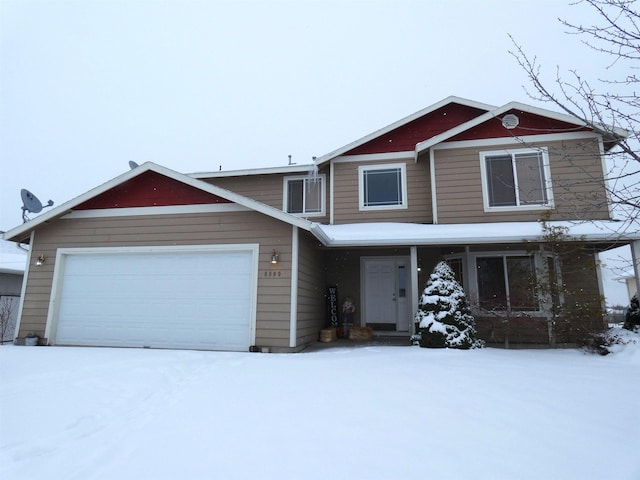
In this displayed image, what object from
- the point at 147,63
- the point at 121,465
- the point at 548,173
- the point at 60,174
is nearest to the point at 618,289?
the point at 548,173

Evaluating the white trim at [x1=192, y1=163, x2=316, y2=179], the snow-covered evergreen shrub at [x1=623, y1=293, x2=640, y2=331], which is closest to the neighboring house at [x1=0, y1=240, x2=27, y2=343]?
the white trim at [x1=192, y1=163, x2=316, y2=179]

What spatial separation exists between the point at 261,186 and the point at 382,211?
11.6 feet

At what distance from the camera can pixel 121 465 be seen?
2541mm

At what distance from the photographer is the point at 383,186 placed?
396 inches

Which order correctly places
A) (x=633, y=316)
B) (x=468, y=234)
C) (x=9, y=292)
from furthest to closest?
(x=9, y=292)
(x=633, y=316)
(x=468, y=234)

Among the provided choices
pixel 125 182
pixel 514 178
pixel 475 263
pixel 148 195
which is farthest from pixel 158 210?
pixel 514 178

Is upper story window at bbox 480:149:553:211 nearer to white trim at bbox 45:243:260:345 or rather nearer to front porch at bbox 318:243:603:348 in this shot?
front porch at bbox 318:243:603:348

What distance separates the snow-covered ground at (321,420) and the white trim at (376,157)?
5.88m

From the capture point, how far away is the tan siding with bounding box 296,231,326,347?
7669 mm

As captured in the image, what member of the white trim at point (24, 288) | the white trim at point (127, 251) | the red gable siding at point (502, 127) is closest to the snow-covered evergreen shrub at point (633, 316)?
the red gable siding at point (502, 127)

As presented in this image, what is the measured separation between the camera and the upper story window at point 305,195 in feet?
34.6

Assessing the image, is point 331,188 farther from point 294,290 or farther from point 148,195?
Result: point 148,195

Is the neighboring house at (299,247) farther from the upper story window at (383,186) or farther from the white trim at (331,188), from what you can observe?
the white trim at (331,188)

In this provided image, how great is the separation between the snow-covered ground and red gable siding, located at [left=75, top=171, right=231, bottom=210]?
3605 millimetres
